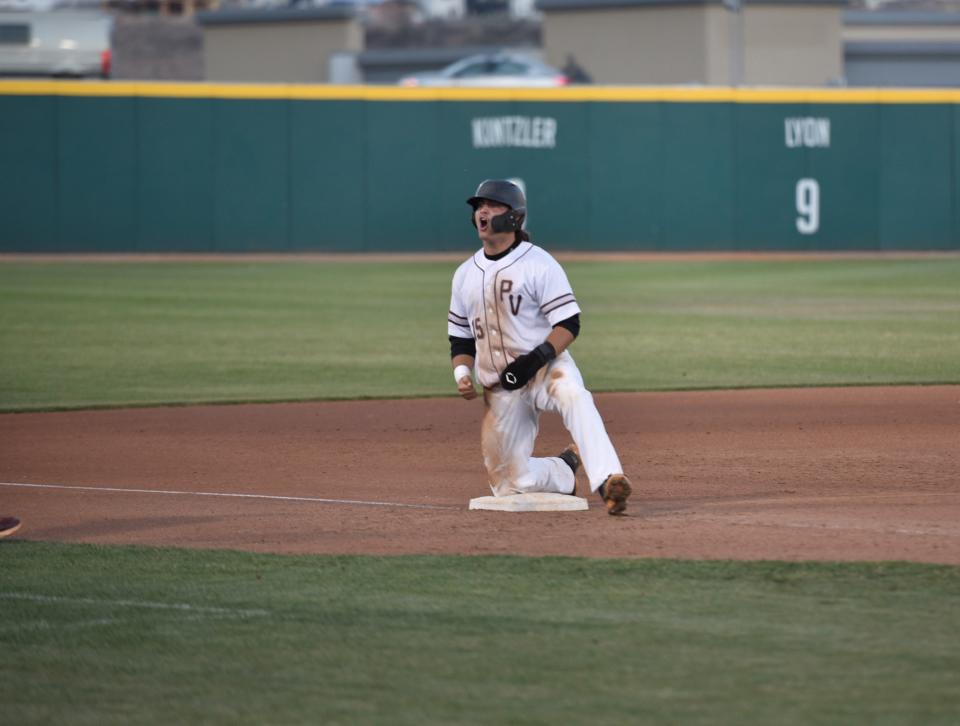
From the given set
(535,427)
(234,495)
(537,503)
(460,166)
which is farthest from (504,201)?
(460,166)

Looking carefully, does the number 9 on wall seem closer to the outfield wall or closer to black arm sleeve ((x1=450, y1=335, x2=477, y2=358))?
the outfield wall

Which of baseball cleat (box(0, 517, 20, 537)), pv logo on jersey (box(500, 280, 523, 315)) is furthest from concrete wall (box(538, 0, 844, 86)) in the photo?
baseball cleat (box(0, 517, 20, 537))

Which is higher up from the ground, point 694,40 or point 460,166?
point 694,40

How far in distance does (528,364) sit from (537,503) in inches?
27.7

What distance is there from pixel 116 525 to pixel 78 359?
7937 millimetres

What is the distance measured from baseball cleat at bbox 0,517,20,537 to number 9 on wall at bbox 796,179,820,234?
23.2m

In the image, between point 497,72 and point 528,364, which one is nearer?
point 528,364

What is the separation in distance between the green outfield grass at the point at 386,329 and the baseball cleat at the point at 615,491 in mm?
5553

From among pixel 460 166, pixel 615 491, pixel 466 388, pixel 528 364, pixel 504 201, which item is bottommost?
pixel 615 491

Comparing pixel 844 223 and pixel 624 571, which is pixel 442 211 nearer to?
pixel 844 223

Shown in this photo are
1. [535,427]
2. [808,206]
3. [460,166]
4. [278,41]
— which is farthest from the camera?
[278,41]

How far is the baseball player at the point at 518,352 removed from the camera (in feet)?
22.6

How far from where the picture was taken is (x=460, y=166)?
2800 cm

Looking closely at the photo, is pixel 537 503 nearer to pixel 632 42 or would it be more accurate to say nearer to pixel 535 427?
pixel 535 427
